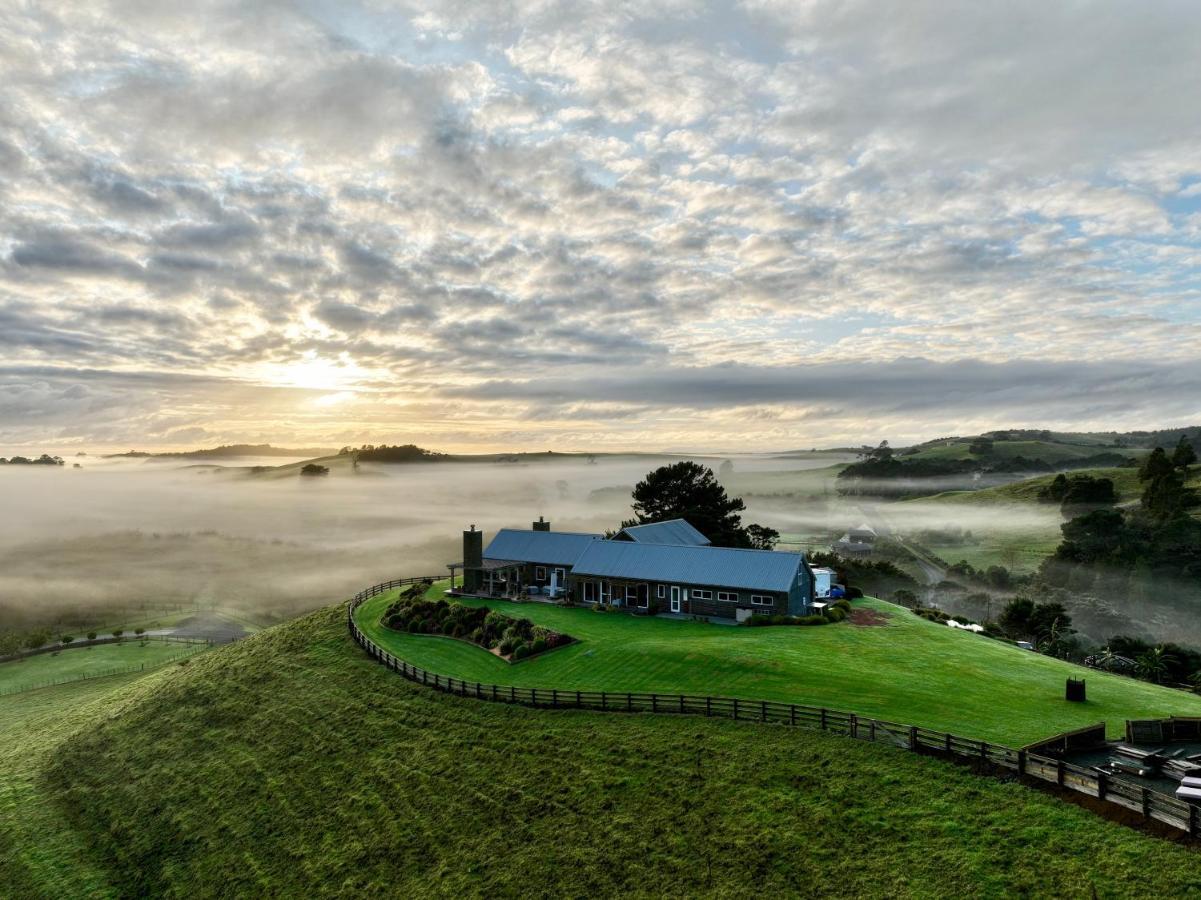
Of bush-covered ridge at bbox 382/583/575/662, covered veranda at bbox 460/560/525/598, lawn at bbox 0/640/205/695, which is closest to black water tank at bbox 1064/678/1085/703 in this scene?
bush-covered ridge at bbox 382/583/575/662

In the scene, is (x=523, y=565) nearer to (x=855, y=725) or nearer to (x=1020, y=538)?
(x=855, y=725)

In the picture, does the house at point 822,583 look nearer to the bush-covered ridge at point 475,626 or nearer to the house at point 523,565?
the house at point 523,565

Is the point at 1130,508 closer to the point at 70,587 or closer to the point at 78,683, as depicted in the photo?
the point at 78,683

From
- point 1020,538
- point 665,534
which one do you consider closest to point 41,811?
point 665,534

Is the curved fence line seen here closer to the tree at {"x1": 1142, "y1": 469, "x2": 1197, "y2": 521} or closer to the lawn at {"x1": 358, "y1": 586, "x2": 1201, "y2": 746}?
the lawn at {"x1": 358, "y1": 586, "x2": 1201, "y2": 746}

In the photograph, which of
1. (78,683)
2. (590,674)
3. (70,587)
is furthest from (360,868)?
(70,587)

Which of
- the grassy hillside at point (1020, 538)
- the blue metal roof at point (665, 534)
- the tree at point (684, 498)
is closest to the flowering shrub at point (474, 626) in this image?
the blue metal roof at point (665, 534)
